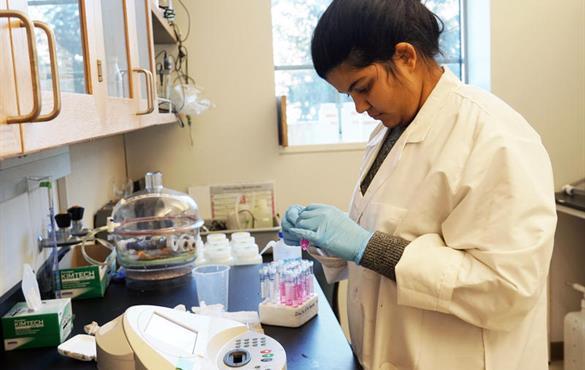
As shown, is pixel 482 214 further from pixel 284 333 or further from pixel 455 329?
pixel 284 333

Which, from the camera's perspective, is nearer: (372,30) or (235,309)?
(372,30)

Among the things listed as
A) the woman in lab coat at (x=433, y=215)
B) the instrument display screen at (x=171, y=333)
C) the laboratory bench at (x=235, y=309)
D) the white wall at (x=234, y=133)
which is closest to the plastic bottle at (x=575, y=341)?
the white wall at (x=234, y=133)

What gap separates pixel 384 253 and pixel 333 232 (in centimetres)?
13

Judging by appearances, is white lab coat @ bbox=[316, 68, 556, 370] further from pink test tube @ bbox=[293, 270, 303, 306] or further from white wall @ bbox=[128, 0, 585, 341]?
white wall @ bbox=[128, 0, 585, 341]

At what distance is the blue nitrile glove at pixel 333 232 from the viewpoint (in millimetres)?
1028

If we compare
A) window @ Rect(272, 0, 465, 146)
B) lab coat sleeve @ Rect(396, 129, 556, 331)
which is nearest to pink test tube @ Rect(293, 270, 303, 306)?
lab coat sleeve @ Rect(396, 129, 556, 331)

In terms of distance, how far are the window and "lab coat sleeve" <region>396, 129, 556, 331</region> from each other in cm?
185

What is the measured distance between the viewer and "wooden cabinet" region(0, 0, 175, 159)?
0.57m

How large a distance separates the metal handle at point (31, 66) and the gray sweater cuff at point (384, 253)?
65 cm

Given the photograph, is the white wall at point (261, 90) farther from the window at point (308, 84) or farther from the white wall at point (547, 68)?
the window at point (308, 84)

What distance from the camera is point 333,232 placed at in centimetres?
106

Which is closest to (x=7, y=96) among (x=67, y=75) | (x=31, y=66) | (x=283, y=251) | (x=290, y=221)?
(x=31, y=66)

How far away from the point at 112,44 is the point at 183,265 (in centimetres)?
74

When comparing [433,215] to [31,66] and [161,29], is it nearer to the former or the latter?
[31,66]
